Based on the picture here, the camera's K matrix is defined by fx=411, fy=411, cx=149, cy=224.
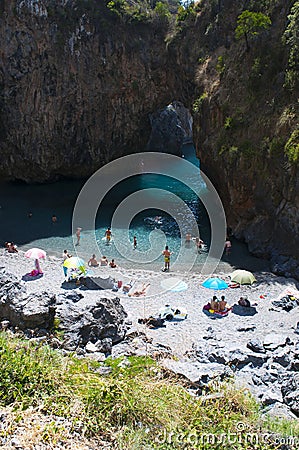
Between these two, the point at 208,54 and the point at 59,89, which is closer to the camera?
the point at 208,54

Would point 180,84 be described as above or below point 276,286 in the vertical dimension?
above

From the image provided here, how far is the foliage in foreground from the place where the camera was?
20.0 ft

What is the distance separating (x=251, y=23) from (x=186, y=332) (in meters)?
19.7

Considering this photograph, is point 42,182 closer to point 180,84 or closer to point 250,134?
point 180,84

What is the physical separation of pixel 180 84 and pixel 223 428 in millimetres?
32557

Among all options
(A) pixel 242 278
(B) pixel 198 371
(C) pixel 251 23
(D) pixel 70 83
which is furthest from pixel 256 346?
(D) pixel 70 83

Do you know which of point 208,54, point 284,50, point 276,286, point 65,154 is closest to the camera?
point 276,286

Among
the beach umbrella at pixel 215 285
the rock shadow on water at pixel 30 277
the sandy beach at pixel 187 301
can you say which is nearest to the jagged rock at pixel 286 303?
the sandy beach at pixel 187 301

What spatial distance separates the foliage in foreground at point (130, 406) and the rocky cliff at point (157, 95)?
1551 centimetres

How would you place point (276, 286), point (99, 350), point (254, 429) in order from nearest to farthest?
point (254, 429)
point (99, 350)
point (276, 286)

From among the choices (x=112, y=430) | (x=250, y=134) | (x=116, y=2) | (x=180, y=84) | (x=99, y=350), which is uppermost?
(x=116, y=2)

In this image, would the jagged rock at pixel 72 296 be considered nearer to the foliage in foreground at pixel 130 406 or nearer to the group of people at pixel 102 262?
the group of people at pixel 102 262

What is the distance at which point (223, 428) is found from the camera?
21.3 feet

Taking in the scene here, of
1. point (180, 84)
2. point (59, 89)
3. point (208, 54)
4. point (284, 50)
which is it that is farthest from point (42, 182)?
point (284, 50)
